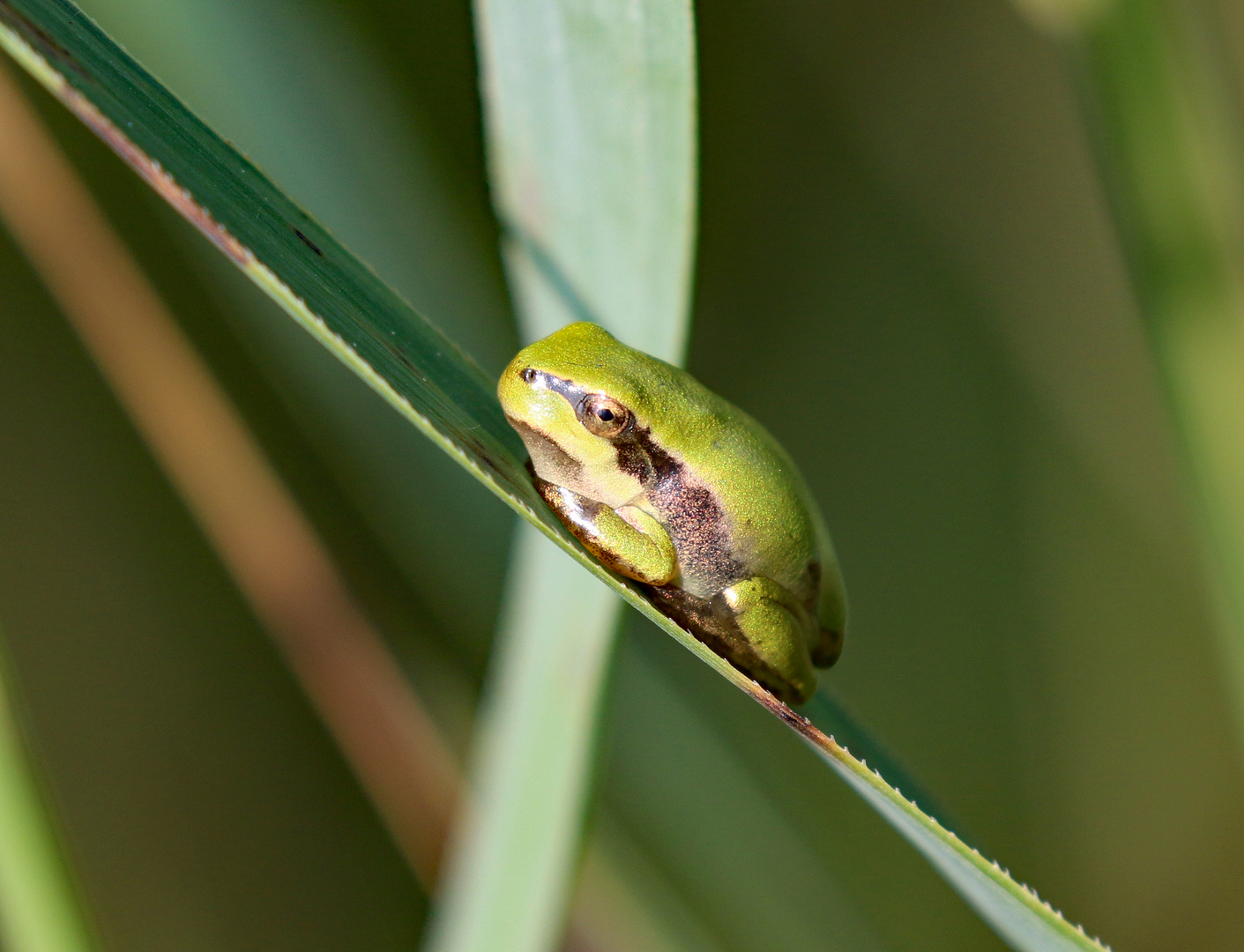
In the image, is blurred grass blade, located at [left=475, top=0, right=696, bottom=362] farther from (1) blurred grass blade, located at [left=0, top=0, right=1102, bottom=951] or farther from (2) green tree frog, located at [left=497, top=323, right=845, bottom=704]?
(1) blurred grass blade, located at [left=0, top=0, right=1102, bottom=951]

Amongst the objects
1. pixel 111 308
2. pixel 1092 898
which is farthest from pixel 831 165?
pixel 1092 898

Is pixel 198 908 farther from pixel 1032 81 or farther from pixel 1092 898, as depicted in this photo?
pixel 1032 81

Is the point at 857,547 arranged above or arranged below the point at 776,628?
above

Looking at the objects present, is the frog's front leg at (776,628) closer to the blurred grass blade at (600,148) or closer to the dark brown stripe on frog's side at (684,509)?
the dark brown stripe on frog's side at (684,509)

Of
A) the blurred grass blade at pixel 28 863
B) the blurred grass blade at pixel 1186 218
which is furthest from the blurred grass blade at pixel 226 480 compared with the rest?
the blurred grass blade at pixel 1186 218

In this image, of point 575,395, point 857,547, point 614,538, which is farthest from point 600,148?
point 857,547

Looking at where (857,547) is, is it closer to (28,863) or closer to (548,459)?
(548,459)
